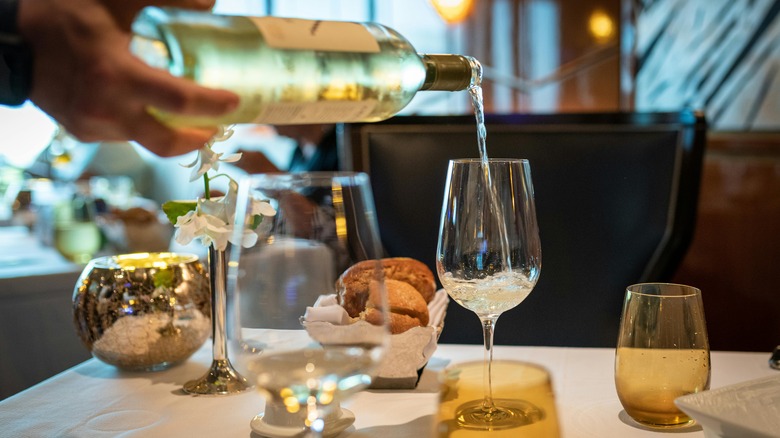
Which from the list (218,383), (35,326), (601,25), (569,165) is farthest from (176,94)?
(601,25)

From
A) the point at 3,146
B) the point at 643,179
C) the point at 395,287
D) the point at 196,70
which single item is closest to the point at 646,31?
the point at 643,179

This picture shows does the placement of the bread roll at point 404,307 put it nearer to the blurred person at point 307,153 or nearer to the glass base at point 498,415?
the glass base at point 498,415

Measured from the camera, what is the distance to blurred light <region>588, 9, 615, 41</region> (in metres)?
4.47

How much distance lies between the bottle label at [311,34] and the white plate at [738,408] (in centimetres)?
44

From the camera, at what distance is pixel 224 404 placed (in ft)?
3.07

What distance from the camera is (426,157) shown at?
5.85 ft

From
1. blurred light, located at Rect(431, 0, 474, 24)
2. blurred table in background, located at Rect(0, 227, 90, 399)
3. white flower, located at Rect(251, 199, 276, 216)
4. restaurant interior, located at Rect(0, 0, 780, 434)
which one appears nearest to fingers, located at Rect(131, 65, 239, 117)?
white flower, located at Rect(251, 199, 276, 216)

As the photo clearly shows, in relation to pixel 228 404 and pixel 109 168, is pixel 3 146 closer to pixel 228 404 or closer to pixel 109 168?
pixel 109 168

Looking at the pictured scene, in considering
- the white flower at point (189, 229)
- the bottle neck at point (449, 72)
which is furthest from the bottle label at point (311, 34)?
the white flower at point (189, 229)

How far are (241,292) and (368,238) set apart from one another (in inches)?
4.1

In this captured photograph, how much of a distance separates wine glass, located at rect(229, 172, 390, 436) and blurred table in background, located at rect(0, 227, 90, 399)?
1382 mm

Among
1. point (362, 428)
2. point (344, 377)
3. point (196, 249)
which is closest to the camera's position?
point (344, 377)

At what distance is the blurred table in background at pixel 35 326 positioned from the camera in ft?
5.87

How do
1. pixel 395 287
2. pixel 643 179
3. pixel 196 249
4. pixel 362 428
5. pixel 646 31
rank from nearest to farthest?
pixel 362 428, pixel 395 287, pixel 643 179, pixel 196 249, pixel 646 31
